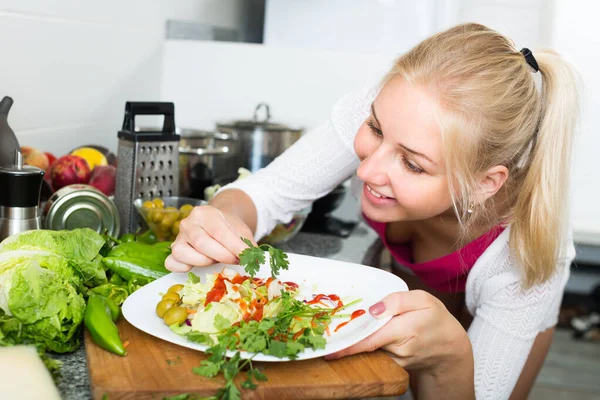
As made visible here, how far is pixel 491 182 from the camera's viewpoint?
53.0 inches

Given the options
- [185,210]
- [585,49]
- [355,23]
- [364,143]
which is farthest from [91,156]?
[585,49]

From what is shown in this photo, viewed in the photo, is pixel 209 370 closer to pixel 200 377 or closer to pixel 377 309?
pixel 200 377

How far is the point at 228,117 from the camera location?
8.30ft

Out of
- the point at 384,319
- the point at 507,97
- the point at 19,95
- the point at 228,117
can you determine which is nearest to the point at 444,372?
the point at 384,319

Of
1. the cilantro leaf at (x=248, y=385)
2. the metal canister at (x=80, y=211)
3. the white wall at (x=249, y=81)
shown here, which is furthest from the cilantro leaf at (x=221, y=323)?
the white wall at (x=249, y=81)

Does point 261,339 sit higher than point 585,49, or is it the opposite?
point 585,49

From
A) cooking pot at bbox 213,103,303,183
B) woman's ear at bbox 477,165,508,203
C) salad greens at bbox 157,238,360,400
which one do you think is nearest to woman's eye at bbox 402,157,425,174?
woman's ear at bbox 477,165,508,203

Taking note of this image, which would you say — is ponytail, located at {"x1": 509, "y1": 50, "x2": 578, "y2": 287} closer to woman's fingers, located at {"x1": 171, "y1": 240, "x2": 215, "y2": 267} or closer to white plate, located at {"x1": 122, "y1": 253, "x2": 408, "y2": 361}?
white plate, located at {"x1": 122, "y1": 253, "x2": 408, "y2": 361}

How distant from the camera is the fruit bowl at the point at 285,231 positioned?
1.67m

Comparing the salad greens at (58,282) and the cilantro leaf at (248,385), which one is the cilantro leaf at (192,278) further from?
the cilantro leaf at (248,385)

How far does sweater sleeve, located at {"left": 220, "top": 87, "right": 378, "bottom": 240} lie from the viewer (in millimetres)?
1545

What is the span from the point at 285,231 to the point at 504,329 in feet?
1.82

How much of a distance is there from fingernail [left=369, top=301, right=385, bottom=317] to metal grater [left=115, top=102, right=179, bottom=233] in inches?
27.0

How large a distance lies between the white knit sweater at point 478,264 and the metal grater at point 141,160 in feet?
0.56
